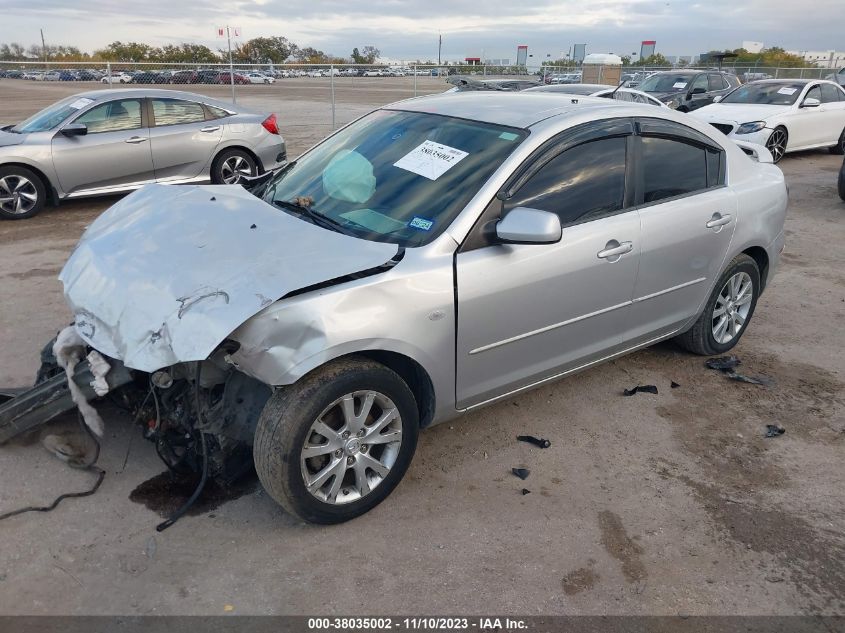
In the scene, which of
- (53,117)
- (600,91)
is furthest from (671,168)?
Answer: (600,91)

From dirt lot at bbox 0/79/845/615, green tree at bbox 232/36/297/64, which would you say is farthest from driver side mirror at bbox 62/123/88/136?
green tree at bbox 232/36/297/64

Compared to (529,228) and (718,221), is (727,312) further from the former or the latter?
(529,228)

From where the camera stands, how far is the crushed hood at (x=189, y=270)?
8.64ft

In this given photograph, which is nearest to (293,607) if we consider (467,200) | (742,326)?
(467,200)

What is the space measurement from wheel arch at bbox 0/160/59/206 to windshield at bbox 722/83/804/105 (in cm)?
1203

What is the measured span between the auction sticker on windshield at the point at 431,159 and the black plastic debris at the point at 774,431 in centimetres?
244

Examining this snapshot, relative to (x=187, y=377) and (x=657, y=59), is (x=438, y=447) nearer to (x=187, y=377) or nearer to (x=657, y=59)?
(x=187, y=377)

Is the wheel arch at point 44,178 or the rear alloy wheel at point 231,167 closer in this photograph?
the wheel arch at point 44,178

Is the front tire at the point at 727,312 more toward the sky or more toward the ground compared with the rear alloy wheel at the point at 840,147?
more toward the ground

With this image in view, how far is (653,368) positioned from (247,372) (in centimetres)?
311

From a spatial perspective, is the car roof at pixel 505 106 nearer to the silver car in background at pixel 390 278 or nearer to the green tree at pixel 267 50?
the silver car in background at pixel 390 278

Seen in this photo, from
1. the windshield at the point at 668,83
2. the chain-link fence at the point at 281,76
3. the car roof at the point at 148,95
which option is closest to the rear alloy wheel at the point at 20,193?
the car roof at the point at 148,95

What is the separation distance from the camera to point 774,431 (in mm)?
3945

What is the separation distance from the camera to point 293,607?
259 cm
